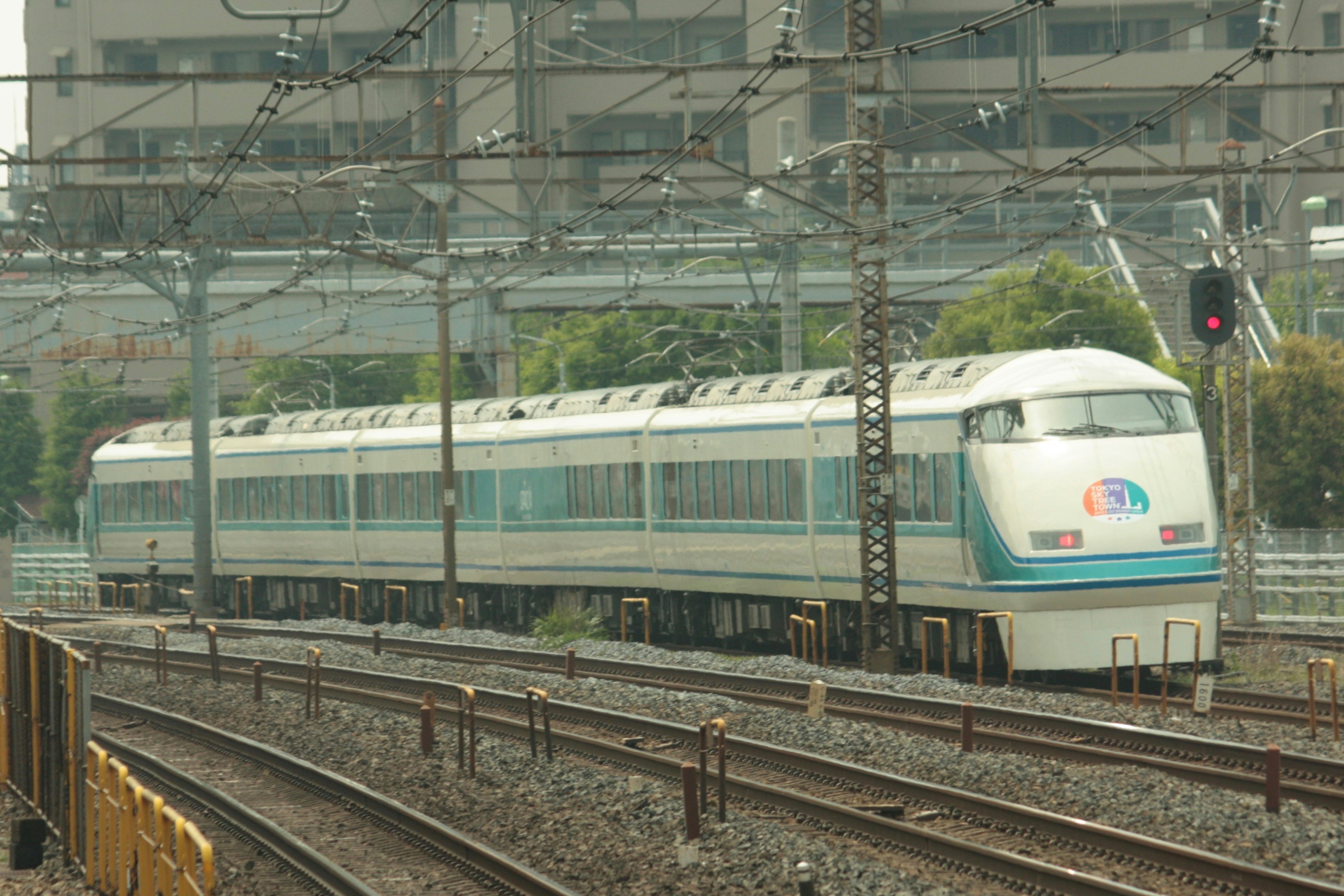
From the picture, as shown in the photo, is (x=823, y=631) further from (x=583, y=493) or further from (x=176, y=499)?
(x=176, y=499)

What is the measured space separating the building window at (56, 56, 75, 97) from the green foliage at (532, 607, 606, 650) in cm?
7609

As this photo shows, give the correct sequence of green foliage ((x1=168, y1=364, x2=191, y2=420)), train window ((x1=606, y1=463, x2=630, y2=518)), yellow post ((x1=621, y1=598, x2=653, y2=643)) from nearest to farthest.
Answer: yellow post ((x1=621, y1=598, x2=653, y2=643)) → train window ((x1=606, y1=463, x2=630, y2=518)) → green foliage ((x1=168, y1=364, x2=191, y2=420))

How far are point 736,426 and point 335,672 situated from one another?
21.1ft

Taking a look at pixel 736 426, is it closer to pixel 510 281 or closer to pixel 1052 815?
pixel 1052 815

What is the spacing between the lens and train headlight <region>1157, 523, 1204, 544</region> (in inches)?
770

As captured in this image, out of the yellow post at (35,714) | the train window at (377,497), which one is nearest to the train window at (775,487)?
the train window at (377,497)

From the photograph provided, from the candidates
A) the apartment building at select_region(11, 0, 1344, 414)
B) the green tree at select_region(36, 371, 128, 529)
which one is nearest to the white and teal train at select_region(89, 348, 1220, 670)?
the apartment building at select_region(11, 0, 1344, 414)

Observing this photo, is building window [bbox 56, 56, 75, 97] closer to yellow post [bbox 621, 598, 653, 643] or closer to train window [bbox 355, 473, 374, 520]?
train window [bbox 355, 473, 374, 520]

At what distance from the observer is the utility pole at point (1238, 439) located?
91.4 ft

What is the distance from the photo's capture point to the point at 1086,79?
8862 cm

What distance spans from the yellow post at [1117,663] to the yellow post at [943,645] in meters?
1.86

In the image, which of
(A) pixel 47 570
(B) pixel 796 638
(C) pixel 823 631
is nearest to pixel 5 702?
(C) pixel 823 631

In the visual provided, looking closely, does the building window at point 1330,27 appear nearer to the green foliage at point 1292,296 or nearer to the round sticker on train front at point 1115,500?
the green foliage at point 1292,296

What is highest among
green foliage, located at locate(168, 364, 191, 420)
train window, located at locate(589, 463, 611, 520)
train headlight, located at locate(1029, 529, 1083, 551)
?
green foliage, located at locate(168, 364, 191, 420)
